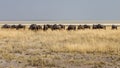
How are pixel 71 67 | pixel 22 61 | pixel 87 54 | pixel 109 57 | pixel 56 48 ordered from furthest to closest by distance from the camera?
1. pixel 56 48
2. pixel 87 54
3. pixel 109 57
4. pixel 22 61
5. pixel 71 67

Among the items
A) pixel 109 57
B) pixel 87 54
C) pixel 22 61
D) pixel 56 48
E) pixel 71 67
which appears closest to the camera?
pixel 71 67

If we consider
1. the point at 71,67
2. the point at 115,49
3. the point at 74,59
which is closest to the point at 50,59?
the point at 74,59

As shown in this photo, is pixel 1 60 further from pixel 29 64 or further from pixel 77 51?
pixel 77 51

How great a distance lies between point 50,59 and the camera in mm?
13086

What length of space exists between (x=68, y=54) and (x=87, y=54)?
35.7 inches

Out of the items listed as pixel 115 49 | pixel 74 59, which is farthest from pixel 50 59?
pixel 115 49

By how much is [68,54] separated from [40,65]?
3.24 m

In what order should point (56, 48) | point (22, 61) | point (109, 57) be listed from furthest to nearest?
point (56, 48)
point (109, 57)
point (22, 61)

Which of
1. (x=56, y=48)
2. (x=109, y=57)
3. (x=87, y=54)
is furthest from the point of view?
(x=56, y=48)

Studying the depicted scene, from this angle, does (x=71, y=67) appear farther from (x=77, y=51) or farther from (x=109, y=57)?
(x=77, y=51)

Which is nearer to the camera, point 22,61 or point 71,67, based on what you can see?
point 71,67

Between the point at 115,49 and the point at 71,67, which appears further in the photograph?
the point at 115,49

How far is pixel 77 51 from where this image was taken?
15383 mm

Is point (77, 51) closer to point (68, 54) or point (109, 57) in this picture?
point (68, 54)
